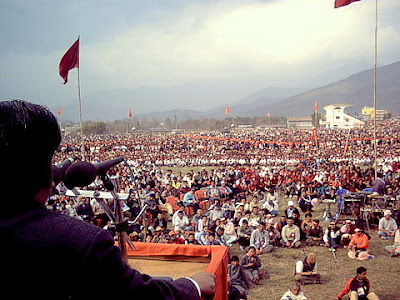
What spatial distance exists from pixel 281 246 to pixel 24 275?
779 centimetres

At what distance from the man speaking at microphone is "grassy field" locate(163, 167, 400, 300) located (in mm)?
5447

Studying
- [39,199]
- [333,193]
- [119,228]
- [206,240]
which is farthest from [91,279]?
[333,193]

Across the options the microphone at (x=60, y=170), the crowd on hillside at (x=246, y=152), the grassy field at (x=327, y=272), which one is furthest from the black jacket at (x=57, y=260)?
the crowd on hillside at (x=246, y=152)

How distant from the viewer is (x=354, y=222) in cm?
812

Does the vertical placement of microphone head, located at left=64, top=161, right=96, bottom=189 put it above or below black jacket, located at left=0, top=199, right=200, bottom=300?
above

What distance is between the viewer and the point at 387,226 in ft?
26.1

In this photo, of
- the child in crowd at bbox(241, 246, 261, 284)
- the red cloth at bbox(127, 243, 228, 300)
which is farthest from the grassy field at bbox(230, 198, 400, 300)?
the red cloth at bbox(127, 243, 228, 300)

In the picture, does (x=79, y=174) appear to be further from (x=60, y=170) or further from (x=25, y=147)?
(x=25, y=147)

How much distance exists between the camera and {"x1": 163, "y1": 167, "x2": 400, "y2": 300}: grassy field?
567 cm

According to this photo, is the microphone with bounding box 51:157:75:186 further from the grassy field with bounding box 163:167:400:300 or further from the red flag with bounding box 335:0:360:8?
the red flag with bounding box 335:0:360:8

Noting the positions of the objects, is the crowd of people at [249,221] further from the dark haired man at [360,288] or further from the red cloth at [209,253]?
the dark haired man at [360,288]

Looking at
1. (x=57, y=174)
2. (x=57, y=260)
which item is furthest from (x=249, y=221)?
(x=57, y=260)

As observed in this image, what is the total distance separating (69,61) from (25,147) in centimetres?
1226

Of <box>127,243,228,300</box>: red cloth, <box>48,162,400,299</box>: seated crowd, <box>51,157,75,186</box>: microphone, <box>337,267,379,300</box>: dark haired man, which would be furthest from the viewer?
<box>48,162,400,299</box>: seated crowd
